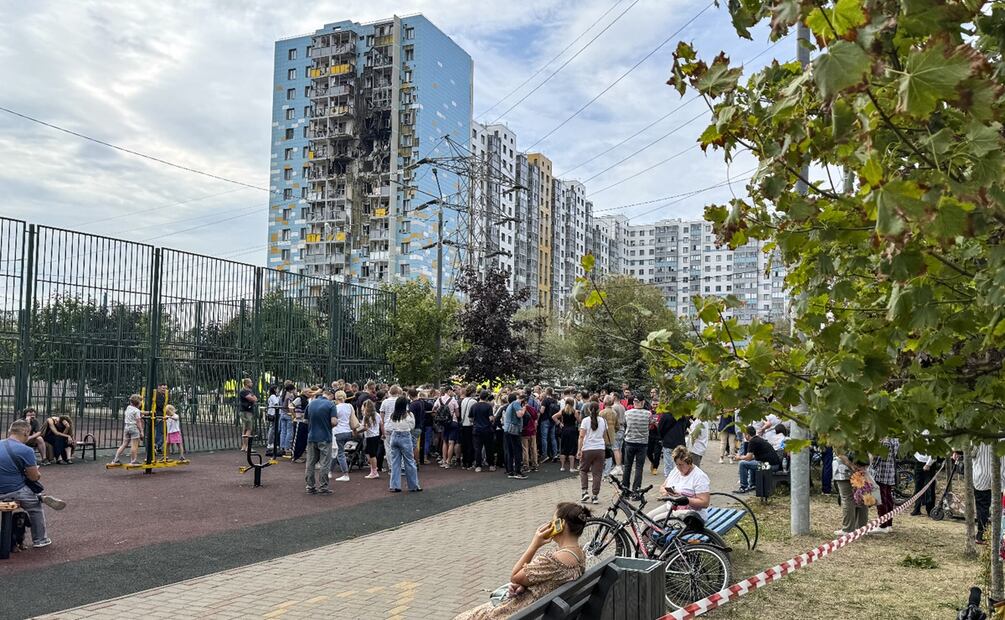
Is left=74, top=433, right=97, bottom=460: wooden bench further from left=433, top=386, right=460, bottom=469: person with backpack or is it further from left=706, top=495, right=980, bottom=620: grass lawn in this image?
left=706, top=495, right=980, bottom=620: grass lawn

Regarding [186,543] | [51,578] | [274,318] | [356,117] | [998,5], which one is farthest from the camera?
[356,117]

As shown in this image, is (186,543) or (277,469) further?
(277,469)

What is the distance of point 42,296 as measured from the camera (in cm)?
1752

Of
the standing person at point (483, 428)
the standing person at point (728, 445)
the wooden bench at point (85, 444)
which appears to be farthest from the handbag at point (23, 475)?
the standing person at point (728, 445)

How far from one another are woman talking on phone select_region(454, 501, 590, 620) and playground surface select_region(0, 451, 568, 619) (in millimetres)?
4344

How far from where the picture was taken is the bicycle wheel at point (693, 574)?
7.58m

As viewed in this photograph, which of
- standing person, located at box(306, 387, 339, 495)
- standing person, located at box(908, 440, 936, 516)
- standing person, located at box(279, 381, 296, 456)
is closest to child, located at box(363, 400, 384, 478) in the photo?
standing person, located at box(306, 387, 339, 495)

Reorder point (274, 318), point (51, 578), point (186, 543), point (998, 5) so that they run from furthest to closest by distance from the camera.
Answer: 1. point (274, 318)
2. point (186, 543)
3. point (51, 578)
4. point (998, 5)

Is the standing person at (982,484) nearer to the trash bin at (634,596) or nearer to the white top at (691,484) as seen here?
the white top at (691,484)

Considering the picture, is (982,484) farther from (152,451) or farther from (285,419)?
(285,419)

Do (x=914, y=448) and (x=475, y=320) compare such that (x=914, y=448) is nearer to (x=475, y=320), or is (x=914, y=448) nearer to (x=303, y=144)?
(x=475, y=320)

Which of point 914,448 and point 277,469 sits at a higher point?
point 914,448

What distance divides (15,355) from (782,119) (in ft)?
59.8

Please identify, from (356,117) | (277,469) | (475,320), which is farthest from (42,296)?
(356,117)
